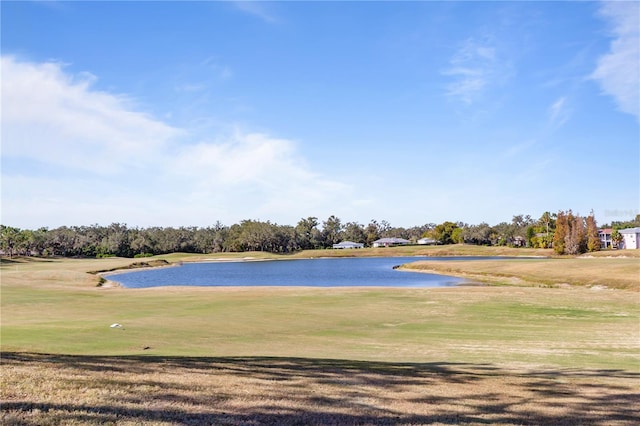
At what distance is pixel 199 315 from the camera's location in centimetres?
3180

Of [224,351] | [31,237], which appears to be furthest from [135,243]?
[224,351]

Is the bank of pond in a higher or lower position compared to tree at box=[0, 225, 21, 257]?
lower

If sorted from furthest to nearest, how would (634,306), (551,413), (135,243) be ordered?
(135,243)
(634,306)
(551,413)

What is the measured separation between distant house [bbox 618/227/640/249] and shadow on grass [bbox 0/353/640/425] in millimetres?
157859

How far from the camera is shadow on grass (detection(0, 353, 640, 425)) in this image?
8977mm

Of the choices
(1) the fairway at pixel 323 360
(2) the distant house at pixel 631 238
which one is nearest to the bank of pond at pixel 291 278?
(1) the fairway at pixel 323 360

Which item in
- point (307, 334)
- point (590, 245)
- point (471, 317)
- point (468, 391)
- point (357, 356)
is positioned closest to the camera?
point (468, 391)

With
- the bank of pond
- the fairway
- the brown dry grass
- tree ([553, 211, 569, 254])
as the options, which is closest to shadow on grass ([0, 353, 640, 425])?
the fairway

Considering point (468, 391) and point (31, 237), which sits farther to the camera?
point (31, 237)

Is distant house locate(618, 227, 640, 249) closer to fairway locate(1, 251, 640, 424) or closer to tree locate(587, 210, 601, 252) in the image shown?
tree locate(587, 210, 601, 252)

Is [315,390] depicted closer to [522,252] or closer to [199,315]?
[199,315]

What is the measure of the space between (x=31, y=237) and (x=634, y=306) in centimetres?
16068

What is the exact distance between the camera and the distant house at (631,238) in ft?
499

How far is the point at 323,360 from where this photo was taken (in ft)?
56.3
